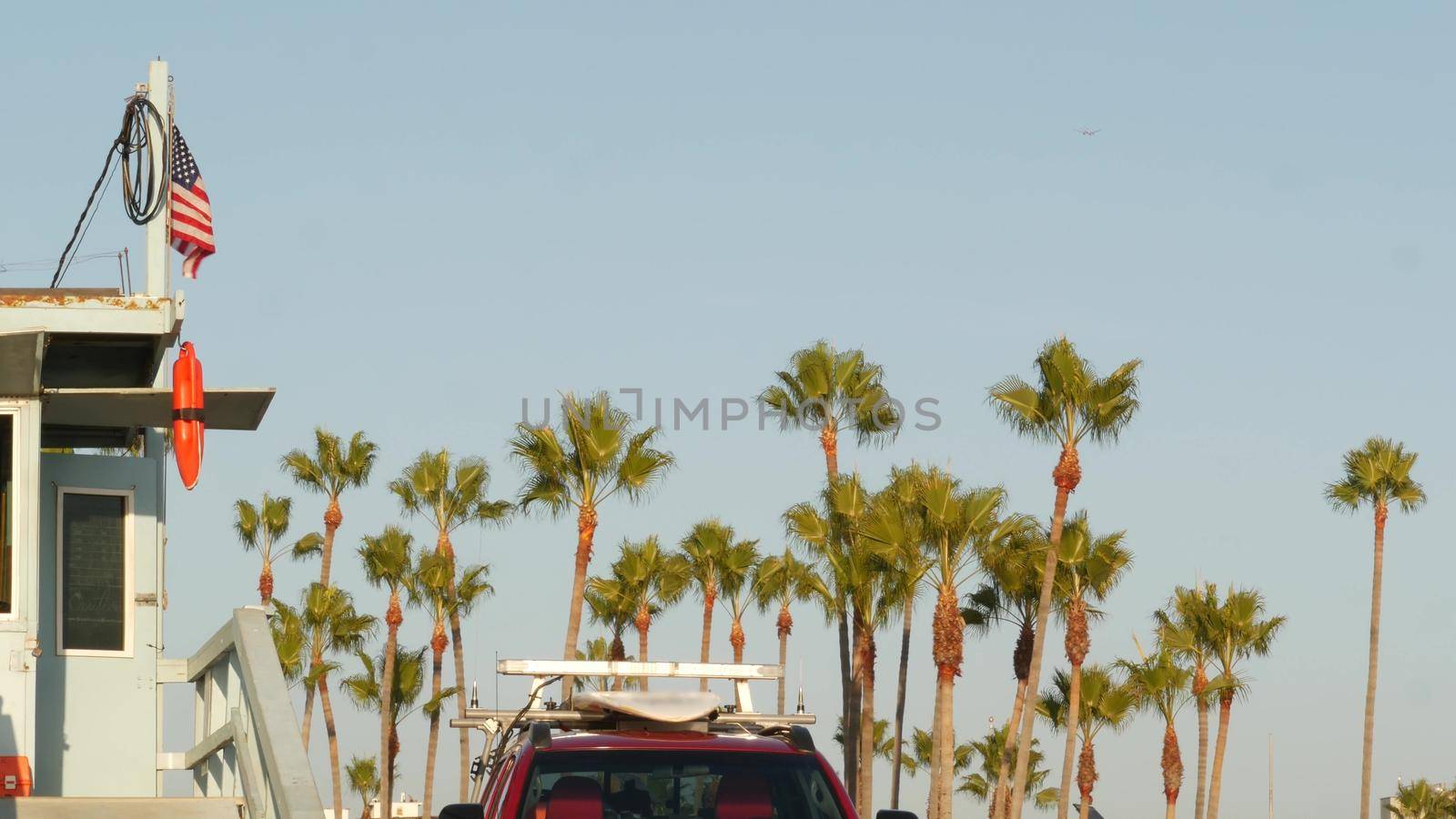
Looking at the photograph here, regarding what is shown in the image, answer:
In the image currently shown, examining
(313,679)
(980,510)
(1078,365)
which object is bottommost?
(313,679)

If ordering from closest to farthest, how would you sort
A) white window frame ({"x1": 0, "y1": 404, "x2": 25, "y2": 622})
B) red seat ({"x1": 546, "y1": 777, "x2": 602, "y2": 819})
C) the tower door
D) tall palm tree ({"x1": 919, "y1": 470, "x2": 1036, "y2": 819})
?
red seat ({"x1": 546, "y1": 777, "x2": 602, "y2": 819})
white window frame ({"x1": 0, "y1": 404, "x2": 25, "y2": 622})
the tower door
tall palm tree ({"x1": 919, "y1": 470, "x2": 1036, "y2": 819})

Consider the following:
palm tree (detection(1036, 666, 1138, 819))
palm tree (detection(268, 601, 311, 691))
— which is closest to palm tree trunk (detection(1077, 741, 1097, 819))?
Result: palm tree (detection(1036, 666, 1138, 819))

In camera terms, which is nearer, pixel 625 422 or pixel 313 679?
pixel 625 422

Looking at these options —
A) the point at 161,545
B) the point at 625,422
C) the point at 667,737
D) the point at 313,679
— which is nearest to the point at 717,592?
the point at 313,679

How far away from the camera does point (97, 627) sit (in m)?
12.5

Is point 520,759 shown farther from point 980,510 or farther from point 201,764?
point 980,510

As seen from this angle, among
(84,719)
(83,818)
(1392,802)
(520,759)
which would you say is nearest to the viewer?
(520,759)

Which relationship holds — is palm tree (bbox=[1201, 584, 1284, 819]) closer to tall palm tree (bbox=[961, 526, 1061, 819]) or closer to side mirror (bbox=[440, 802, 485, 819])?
tall palm tree (bbox=[961, 526, 1061, 819])

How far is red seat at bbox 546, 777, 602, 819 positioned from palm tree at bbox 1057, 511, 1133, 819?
39162 millimetres

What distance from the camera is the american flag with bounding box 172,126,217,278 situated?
45.5ft

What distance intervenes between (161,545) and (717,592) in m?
52.7

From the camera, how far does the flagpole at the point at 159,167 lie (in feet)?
42.3

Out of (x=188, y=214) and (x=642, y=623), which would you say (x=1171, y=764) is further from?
(x=188, y=214)

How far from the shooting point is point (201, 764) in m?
12.3
